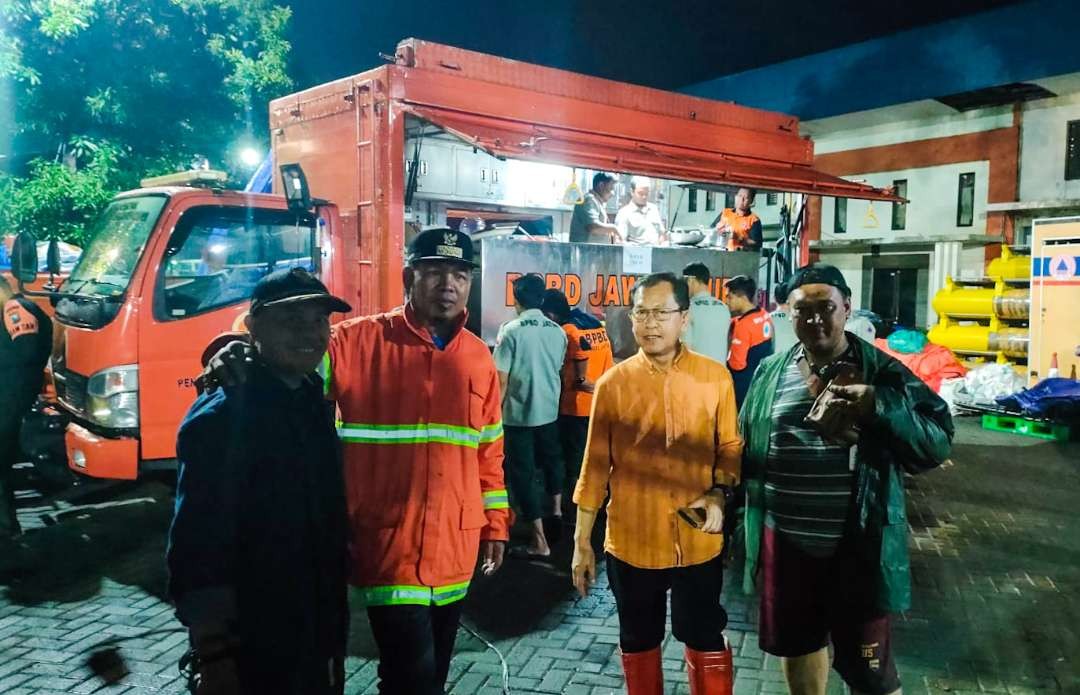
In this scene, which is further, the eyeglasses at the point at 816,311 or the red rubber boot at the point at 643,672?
the red rubber boot at the point at 643,672

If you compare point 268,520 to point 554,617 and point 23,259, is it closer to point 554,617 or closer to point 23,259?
point 554,617

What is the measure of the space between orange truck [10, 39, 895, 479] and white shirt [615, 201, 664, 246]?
1.17 meters

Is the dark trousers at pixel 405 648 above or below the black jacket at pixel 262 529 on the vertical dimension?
below

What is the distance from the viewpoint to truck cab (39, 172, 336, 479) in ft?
17.4

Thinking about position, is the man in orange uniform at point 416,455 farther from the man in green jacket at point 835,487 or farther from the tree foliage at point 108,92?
the tree foliage at point 108,92

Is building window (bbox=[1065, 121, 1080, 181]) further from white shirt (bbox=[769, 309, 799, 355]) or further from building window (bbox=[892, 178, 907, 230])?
white shirt (bbox=[769, 309, 799, 355])

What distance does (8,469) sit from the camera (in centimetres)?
568

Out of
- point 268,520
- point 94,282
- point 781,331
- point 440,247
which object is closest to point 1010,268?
point 781,331

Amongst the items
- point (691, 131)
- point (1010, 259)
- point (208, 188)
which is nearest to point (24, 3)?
point (208, 188)

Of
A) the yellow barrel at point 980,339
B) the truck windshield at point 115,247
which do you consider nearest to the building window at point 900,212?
the yellow barrel at point 980,339

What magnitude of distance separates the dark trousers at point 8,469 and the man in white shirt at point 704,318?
17.6ft

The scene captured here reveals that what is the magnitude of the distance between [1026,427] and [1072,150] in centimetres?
1078

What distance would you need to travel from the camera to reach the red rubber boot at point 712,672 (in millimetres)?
2812

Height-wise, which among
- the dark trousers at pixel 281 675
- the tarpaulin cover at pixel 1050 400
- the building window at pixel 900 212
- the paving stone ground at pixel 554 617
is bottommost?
the paving stone ground at pixel 554 617
